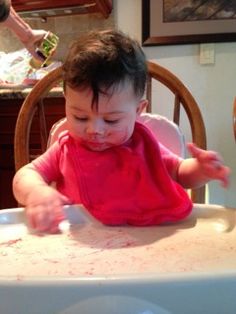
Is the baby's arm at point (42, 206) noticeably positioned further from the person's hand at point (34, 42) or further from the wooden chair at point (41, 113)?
the person's hand at point (34, 42)

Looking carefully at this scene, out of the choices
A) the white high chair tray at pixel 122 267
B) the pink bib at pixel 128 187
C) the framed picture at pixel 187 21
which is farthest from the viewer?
the framed picture at pixel 187 21

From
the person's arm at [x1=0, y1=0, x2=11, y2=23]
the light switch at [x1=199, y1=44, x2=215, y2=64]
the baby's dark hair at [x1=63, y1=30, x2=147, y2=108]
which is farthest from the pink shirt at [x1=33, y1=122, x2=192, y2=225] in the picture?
the light switch at [x1=199, y1=44, x2=215, y2=64]

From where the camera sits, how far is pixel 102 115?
0.58 metres

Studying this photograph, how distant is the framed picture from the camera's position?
5.82 feet

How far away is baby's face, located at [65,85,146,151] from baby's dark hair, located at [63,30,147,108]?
0.01 meters

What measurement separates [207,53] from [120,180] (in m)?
1.33

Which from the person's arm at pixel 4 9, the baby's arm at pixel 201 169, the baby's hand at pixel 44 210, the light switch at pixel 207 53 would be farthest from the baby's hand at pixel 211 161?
the light switch at pixel 207 53

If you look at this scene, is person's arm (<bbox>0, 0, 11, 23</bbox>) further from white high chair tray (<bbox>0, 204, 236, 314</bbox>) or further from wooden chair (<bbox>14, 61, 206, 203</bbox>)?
white high chair tray (<bbox>0, 204, 236, 314</bbox>)

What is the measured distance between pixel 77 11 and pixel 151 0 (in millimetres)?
361

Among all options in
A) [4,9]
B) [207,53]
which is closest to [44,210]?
[4,9]

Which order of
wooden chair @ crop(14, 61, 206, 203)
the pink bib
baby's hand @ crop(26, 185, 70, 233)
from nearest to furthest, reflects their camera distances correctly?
1. baby's hand @ crop(26, 185, 70, 233)
2. the pink bib
3. wooden chair @ crop(14, 61, 206, 203)

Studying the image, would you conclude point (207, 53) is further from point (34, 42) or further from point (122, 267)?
point (122, 267)

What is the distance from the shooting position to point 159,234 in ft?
1.90

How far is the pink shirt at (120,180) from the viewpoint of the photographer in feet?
2.06
